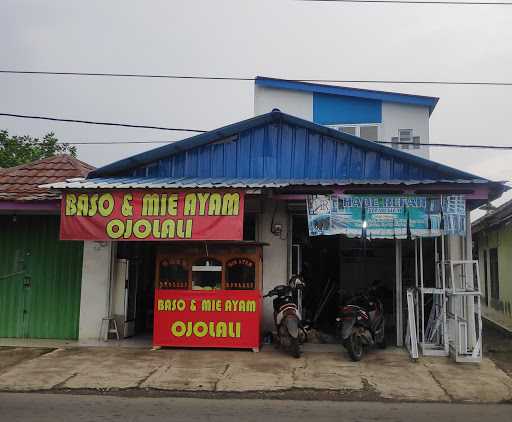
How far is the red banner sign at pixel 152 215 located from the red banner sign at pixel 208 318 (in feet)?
4.29

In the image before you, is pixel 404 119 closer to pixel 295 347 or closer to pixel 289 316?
pixel 289 316

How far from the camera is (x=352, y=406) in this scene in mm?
6625

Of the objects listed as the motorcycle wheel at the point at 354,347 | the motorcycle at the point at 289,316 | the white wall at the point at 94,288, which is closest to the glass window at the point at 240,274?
the motorcycle at the point at 289,316

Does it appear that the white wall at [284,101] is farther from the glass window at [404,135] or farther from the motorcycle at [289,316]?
the motorcycle at [289,316]

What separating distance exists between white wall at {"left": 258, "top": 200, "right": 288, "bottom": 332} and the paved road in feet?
13.6

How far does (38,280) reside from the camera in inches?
449

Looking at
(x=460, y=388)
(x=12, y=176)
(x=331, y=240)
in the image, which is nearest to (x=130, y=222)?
(x=12, y=176)

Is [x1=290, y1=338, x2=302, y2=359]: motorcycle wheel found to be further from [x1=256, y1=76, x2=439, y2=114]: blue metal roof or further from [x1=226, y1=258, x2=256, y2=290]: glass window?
[x1=256, y1=76, x2=439, y2=114]: blue metal roof

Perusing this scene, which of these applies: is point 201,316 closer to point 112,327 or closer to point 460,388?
point 112,327

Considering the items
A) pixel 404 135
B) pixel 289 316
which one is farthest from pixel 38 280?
pixel 404 135

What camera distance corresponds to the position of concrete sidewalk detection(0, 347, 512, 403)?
24.3 ft

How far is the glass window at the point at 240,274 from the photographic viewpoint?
33.2ft

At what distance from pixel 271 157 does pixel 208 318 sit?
389cm

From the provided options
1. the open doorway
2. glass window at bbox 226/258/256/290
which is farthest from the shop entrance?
the open doorway
